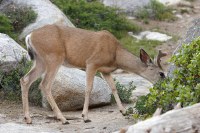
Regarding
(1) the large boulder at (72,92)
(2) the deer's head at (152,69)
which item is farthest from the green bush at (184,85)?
(1) the large boulder at (72,92)

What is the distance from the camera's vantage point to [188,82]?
336 inches

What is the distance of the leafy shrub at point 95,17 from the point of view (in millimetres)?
20578

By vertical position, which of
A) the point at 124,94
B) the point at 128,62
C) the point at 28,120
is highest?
the point at 128,62

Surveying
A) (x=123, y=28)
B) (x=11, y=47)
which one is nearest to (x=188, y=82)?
(x=11, y=47)

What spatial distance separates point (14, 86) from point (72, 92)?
4.31ft

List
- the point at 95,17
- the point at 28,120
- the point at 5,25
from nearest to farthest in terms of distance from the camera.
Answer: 1. the point at 28,120
2. the point at 5,25
3. the point at 95,17

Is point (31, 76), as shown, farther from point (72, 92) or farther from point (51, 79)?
point (72, 92)

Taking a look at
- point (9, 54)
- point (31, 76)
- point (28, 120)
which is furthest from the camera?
point (9, 54)

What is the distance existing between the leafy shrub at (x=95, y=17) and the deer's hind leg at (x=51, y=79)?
28.3ft

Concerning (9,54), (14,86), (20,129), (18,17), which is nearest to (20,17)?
(18,17)

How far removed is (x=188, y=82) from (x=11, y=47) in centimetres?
597

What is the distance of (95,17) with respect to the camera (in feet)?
68.9

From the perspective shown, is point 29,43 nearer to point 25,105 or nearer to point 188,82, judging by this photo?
point 25,105

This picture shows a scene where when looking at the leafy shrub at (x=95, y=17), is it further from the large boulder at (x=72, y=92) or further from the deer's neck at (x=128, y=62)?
→ the deer's neck at (x=128, y=62)
